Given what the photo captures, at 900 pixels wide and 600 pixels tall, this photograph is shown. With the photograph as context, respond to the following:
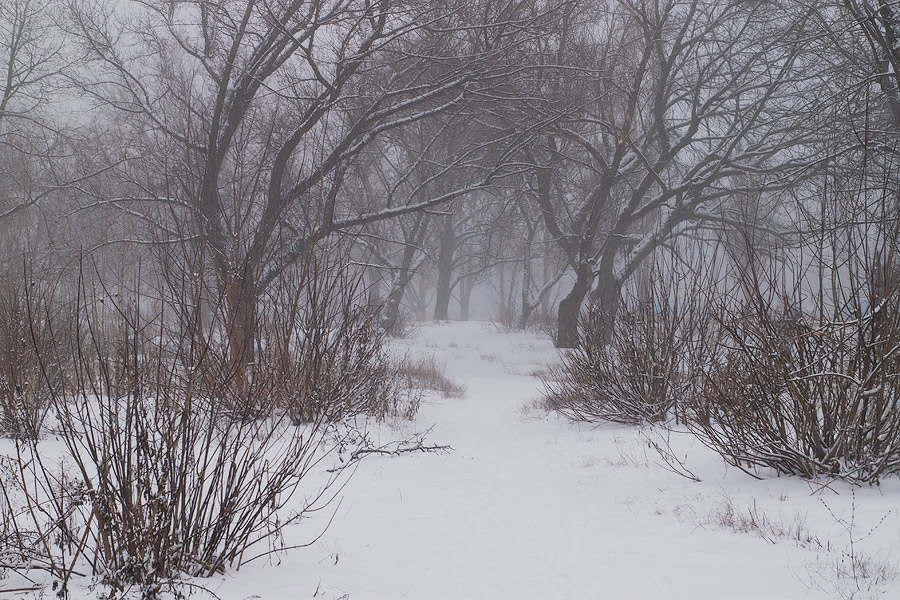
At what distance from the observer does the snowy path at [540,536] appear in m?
3.09

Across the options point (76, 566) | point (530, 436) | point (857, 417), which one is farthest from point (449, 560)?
point (530, 436)

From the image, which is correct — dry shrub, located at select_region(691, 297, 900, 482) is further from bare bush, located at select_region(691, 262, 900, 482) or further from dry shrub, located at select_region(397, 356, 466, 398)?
dry shrub, located at select_region(397, 356, 466, 398)

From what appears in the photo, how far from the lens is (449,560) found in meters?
3.67

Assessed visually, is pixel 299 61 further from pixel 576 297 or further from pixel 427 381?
pixel 576 297

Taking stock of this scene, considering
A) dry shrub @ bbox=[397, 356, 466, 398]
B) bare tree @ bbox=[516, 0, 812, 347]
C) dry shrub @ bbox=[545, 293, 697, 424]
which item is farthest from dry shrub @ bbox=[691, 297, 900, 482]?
bare tree @ bbox=[516, 0, 812, 347]

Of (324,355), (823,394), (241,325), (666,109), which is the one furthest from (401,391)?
(666,109)

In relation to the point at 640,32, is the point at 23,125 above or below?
below

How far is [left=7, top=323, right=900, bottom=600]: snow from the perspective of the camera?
3.05 metres

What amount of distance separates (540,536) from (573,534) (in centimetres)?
22

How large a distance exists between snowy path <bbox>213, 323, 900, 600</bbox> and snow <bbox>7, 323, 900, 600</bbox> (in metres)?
0.01

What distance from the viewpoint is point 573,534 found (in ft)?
13.7

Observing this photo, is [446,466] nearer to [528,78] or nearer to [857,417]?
[857,417]

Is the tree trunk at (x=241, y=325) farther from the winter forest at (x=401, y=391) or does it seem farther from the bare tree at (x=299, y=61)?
the bare tree at (x=299, y=61)

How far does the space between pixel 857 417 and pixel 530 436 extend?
4.60 metres
